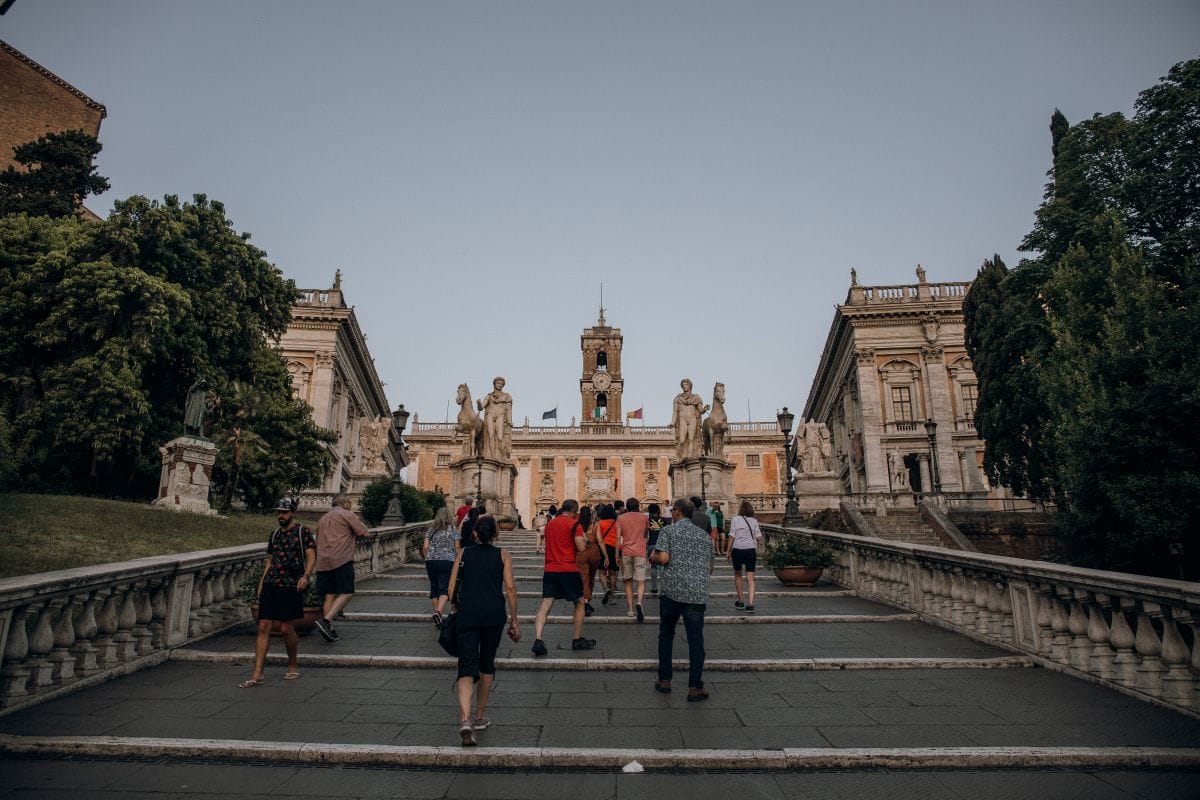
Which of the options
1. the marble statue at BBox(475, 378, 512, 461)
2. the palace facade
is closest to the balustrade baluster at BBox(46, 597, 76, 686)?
the marble statue at BBox(475, 378, 512, 461)

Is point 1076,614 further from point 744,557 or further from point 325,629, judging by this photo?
point 325,629

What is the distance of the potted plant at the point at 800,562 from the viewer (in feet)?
40.3

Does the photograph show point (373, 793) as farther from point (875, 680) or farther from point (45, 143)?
point (45, 143)

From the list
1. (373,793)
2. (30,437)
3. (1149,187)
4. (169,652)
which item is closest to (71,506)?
(30,437)

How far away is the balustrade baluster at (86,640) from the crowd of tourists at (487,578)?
1.36 metres

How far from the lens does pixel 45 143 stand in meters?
28.0

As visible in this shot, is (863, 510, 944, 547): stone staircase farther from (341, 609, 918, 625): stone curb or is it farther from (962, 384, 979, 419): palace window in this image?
(962, 384, 979, 419): palace window

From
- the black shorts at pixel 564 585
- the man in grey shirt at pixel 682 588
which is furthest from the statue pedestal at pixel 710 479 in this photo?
the man in grey shirt at pixel 682 588

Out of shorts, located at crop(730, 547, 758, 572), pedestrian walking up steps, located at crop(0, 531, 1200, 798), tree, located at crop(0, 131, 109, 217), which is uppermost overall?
tree, located at crop(0, 131, 109, 217)

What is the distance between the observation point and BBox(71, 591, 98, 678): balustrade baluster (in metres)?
5.66

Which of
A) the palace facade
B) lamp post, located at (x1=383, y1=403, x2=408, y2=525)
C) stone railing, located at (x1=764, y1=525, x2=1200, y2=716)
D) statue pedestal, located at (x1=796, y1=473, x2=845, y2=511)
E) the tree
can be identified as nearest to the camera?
stone railing, located at (x1=764, y1=525, x2=1200, y2=716)

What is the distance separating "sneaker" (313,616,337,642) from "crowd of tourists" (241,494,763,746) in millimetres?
12

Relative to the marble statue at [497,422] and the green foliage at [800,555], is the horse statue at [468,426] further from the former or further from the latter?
the green foliage at [800,555]

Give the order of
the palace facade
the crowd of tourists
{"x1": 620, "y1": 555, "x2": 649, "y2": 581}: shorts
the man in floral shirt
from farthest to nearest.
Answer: the palace facade
{"x1": 620, "y1": 555, "x2": 649, "y2": 581}: shorts
the man in floral shirt
the crowd of tourists
